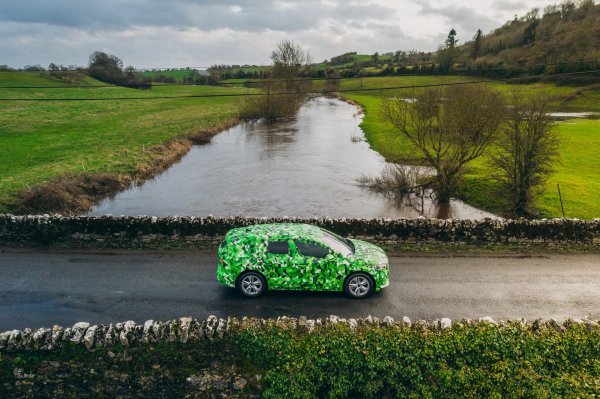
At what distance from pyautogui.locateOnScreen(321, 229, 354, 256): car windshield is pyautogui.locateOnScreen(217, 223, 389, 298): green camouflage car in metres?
0.04

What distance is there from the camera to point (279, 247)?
12164 mm

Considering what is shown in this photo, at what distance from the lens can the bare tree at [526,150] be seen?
71.9ft

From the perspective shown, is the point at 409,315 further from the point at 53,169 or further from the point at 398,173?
the point at 53,169

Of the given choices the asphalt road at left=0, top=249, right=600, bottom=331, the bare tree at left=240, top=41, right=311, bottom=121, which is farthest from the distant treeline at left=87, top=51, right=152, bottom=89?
the asphalt road at left=0, top=249, right=600, bottom=331

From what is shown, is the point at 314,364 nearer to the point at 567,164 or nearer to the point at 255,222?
the point at 255,222

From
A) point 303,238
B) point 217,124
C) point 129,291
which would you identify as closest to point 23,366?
point 129,291

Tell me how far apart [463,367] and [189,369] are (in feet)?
20.7

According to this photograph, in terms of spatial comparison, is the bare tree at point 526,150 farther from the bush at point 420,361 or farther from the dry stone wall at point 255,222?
the bush at point 420,361

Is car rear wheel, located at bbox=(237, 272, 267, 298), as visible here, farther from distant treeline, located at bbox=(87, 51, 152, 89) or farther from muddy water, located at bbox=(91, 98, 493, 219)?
distant treeline, located at bbox=(87, 51, 152, 89)

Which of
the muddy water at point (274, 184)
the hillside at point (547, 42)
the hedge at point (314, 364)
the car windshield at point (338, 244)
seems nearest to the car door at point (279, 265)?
the car windshield at point (338, 244)

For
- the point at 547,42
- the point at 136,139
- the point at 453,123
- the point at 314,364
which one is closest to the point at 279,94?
the point at 136,139

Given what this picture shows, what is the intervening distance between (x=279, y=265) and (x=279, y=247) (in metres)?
0.51

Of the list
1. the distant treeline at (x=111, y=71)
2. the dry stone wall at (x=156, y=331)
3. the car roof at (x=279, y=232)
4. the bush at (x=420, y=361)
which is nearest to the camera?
the bush at (x=420, y=361)

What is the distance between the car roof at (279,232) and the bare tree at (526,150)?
48.2 ft
